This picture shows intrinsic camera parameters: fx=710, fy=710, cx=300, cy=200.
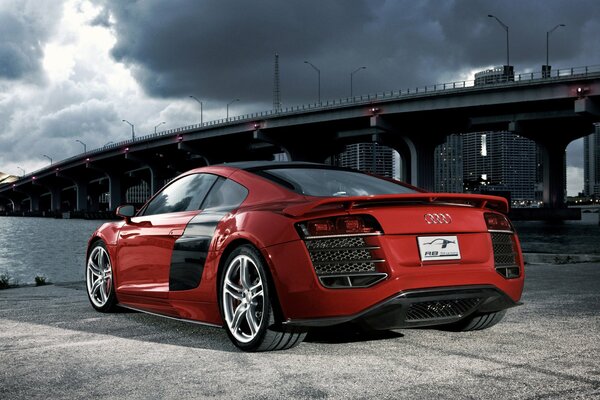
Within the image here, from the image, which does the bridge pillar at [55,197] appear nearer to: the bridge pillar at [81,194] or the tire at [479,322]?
the bridge pillar at [81,194]

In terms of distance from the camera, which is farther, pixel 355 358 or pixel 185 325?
pixel 185 325

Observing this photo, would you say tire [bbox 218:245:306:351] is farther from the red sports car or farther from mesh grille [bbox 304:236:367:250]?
mesh grille [bbox 304:236:367:250]

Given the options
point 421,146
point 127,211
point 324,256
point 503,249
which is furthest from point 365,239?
point 421,146

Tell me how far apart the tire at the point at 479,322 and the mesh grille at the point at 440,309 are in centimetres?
66

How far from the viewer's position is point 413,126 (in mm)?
67688

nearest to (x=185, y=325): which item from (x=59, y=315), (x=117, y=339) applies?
(x=117, y=339)

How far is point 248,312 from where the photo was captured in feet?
15.5

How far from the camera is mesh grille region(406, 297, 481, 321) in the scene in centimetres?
436

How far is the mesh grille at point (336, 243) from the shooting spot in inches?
169

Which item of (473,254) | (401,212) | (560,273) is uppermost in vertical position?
(401,212)

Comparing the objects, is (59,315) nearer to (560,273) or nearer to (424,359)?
(424,359)

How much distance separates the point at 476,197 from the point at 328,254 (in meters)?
1.16

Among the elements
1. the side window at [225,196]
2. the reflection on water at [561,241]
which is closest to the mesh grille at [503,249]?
the side window at [225,196]

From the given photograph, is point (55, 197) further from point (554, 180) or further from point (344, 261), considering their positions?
point (344, 261)
